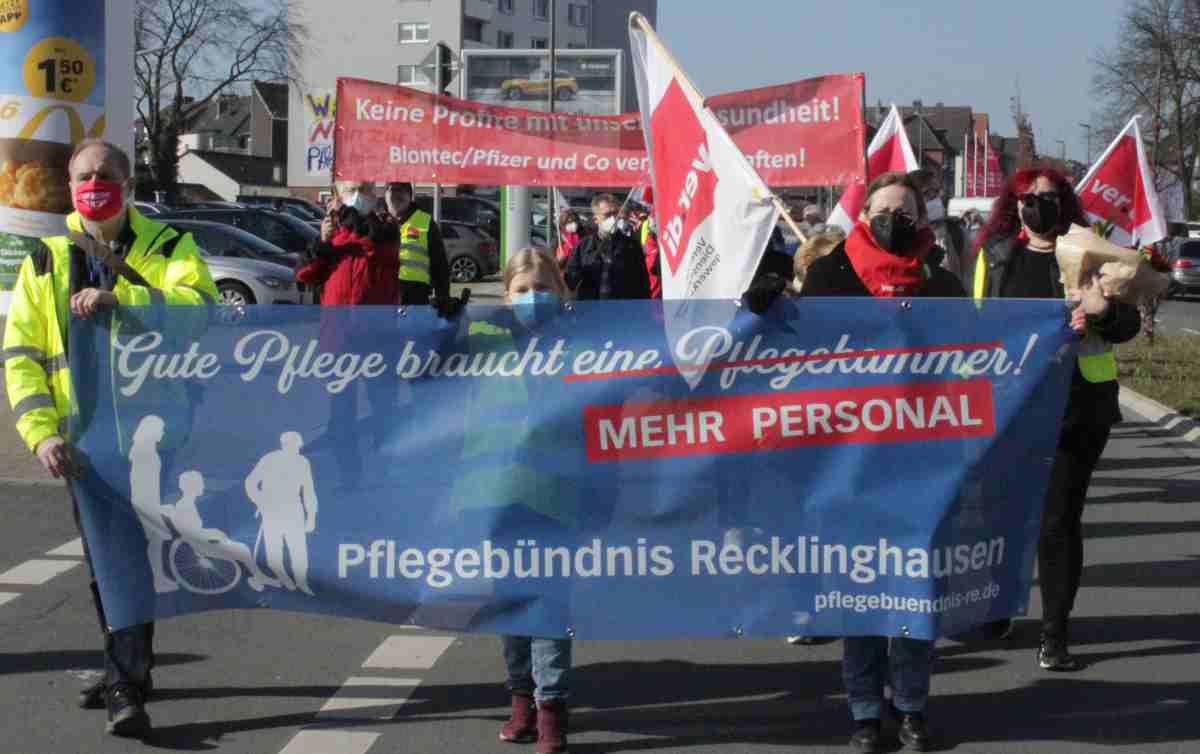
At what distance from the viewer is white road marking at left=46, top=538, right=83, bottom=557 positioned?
344 inches

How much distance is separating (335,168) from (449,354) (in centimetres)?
661

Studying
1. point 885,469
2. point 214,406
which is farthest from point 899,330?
point 214,406

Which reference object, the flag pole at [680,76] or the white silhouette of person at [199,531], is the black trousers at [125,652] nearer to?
the white silhouette of person at [199,531]

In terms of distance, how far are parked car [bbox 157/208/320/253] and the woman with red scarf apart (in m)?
22.4

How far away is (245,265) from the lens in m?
23.7

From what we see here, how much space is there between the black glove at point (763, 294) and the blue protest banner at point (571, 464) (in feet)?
0.20

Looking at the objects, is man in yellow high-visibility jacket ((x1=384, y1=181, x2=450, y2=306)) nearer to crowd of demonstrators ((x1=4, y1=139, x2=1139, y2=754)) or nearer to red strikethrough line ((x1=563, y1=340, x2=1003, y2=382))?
crowd of demonstrators ((x1=4, y1=139, x2=1139, y2=754))

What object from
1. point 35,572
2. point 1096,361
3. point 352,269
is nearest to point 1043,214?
point 1096,361

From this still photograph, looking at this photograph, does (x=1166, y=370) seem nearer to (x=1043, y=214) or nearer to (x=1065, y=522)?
(x=1043, y=214)

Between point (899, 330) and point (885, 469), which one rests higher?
point (899, 330)

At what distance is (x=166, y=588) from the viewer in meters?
5.55

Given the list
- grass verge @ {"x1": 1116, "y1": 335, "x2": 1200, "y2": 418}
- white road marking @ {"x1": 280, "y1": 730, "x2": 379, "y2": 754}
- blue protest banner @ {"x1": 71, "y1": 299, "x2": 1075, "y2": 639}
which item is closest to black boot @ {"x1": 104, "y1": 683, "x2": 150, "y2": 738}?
blue protest banner @ {"x1": 71, "y1": 299, "x2": 1075, "y2": 639}

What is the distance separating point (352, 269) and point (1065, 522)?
193 inches

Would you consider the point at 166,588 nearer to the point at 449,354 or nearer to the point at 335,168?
the point at 449,354
